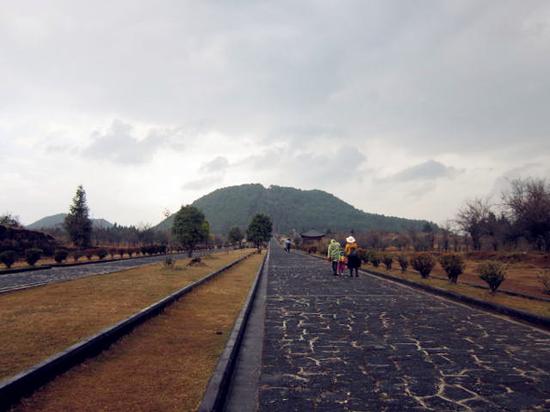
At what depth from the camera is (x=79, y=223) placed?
62156mm

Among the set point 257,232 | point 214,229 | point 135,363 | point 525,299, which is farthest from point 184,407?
point 214,229

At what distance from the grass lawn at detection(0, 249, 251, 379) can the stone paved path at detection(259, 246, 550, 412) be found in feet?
9.20

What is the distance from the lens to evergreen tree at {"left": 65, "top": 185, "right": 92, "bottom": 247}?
61.2 meters

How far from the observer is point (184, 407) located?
3.82 metres

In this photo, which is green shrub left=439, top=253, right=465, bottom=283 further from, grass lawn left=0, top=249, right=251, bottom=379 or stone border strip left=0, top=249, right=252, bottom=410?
stone border strip left=0, top=249, right=252, bottom=410

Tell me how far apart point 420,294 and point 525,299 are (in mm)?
2855

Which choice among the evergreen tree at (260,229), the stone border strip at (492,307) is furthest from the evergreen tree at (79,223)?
the stone border strip at (492,307)

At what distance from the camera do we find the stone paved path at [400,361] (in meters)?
4.29

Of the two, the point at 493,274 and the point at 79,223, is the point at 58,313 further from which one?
the point at 79,223

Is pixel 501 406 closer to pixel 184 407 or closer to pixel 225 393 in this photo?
pixel 225 393

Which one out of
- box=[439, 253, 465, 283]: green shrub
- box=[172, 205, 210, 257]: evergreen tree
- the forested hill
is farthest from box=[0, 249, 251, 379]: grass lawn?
the forested hill

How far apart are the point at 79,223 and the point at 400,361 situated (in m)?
64.3

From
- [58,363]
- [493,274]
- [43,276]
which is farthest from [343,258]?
[58,363]

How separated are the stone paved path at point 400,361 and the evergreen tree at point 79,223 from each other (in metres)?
58.6
